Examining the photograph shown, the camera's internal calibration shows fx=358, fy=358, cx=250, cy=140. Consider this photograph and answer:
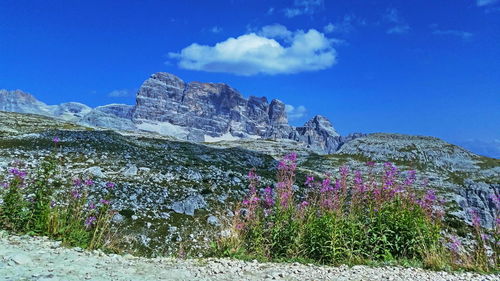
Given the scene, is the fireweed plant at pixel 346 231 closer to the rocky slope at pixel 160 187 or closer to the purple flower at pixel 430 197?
the purple flower at pixel 430 197

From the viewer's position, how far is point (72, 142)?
3659cm

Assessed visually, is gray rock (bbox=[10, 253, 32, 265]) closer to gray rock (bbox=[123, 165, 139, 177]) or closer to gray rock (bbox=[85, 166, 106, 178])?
gray rock (bbox=[85, 166, 106, 178])

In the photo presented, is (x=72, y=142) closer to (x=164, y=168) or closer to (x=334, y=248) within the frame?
(x=164, y=168)

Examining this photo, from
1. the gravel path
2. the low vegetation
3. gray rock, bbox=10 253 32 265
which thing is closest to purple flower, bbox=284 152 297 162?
the low vegetation

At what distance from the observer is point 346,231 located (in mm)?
11273

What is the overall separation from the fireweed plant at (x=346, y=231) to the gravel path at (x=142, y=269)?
2.27ft

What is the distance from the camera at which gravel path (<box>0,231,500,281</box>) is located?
8.09m

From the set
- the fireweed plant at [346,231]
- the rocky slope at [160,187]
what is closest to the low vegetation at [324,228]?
the fireweed plant at [346,231]

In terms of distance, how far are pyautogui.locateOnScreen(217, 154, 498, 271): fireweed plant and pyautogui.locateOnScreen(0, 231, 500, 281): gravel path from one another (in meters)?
0.69

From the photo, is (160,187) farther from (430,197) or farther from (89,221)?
(430,197)

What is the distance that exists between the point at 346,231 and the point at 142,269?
6.18 metres

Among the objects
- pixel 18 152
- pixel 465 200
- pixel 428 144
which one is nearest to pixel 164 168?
pixel 18 152

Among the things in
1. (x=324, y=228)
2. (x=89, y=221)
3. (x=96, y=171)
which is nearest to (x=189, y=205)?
(x=96, y=171)

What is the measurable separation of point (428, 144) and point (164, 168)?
100810mm
